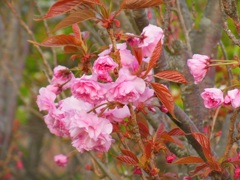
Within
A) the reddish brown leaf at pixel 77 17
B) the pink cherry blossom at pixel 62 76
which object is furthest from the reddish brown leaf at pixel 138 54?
the pink cherry blossom at pixel 62 76

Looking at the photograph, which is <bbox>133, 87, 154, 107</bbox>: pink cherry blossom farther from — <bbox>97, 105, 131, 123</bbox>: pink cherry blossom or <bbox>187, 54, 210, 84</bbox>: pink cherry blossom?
<bbox>187, 54, 210, 84</bbox>: pink cherry blossom

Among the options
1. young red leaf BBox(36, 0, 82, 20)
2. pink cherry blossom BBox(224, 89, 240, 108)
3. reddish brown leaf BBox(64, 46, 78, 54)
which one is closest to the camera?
young red leaf BBox(36, 0, 82, 20)

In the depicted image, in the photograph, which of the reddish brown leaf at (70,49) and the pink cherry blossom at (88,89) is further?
the reddish brown leaf at (70,49)

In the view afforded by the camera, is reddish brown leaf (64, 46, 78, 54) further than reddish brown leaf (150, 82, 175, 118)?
Yes

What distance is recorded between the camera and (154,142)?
1529 millimetres

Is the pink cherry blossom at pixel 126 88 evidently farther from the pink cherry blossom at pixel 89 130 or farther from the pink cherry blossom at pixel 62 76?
the pink cherry blossom at pixel 62 76

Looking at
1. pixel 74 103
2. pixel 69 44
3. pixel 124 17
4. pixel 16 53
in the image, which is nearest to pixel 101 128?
pixel 74 103

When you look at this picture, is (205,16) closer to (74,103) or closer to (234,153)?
(234,153)

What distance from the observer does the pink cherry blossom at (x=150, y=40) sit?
1500mm

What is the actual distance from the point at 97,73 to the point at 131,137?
0.92ft

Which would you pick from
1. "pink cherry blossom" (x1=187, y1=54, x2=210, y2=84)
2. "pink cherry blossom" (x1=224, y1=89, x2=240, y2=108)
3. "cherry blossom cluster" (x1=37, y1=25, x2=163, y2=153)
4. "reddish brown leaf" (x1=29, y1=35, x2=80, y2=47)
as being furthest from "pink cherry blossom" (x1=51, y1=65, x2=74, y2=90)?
"pink cherry blossom" (x1=224, y1=89, x2=240, y2=108)

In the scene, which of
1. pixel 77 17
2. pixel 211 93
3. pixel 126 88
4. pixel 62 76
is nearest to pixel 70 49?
pixel 62 76

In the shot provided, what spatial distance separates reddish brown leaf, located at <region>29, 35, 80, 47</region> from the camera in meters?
1.44

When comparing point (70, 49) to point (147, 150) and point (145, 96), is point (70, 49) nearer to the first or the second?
point (145, 96)
